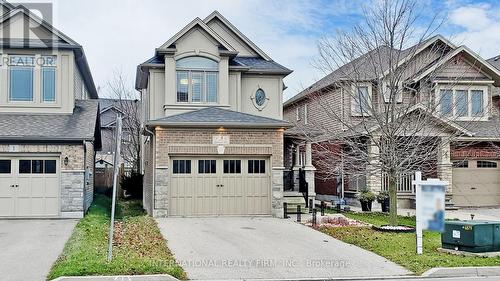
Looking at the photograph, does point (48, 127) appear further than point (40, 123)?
No

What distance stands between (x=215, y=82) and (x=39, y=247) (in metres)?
11.7

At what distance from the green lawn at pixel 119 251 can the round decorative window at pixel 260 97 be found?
8.33m

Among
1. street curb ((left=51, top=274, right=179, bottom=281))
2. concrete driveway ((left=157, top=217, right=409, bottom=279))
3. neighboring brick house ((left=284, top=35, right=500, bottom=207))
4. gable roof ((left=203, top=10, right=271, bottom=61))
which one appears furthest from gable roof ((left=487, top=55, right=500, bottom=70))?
street curb ((left=51, top=274, right=179, bottom=281))

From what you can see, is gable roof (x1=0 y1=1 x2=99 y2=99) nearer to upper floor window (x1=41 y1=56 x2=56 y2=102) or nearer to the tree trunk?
upper floor window (x1=41 y1=56 x2=56 y2=102)

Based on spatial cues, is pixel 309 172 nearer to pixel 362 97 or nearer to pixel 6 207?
pixel 362 97

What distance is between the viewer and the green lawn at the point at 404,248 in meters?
11.4

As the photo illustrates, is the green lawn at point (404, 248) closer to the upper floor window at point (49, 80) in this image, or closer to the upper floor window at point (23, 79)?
the upper floor window at point (49, 80)

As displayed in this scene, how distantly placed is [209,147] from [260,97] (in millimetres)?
5809

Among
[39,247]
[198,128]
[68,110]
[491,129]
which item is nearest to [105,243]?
[39,247]

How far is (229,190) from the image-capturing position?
2052cm

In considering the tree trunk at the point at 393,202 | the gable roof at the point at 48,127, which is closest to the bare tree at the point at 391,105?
the tree trunk at the point at 393,202

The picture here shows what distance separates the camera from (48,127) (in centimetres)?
2023

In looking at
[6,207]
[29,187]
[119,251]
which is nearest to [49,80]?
[29,187]

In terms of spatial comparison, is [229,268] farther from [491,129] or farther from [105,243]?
[491,129]
